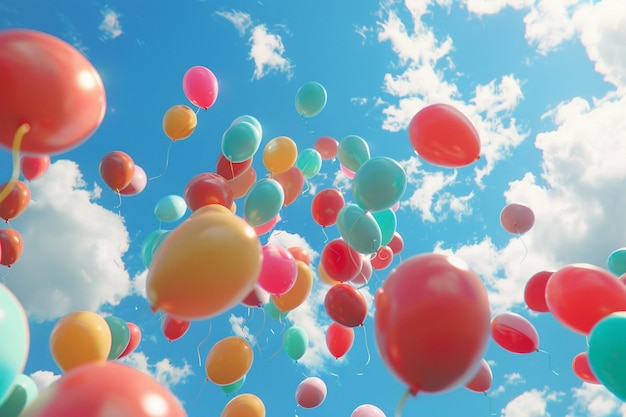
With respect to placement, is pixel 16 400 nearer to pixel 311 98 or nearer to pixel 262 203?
pixel 262 203

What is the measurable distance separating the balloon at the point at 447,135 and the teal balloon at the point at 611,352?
190cm

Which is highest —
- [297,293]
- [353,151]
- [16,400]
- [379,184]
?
[353,151]

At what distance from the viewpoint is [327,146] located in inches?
285

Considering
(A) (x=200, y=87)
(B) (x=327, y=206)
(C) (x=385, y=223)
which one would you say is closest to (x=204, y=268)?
(C) (x=385, y=223)

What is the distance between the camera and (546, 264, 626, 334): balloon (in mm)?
3680

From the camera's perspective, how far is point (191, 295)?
9.31 feet

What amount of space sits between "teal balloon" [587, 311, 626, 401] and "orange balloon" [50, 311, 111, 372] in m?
4.11

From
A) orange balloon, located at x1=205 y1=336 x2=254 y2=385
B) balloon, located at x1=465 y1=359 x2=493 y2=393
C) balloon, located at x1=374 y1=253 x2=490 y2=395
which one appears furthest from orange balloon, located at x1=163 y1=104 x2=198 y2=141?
balloon, located at x1=465 y1=359 x2=493 y2=393

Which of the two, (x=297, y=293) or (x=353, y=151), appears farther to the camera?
(x=353, y=151)

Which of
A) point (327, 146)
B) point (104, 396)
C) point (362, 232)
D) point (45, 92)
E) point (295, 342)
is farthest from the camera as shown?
point (327, 146)

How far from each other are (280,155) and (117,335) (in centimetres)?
293

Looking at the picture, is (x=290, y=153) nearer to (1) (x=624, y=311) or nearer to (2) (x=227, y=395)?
(2) (x=227, y=395)

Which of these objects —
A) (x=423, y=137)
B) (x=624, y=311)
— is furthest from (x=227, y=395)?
(x=624, y=311)

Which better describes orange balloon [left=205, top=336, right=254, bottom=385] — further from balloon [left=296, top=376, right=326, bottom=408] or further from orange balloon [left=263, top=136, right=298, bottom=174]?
orange balloon [left=263, top=136, right=298, bottom=174]
